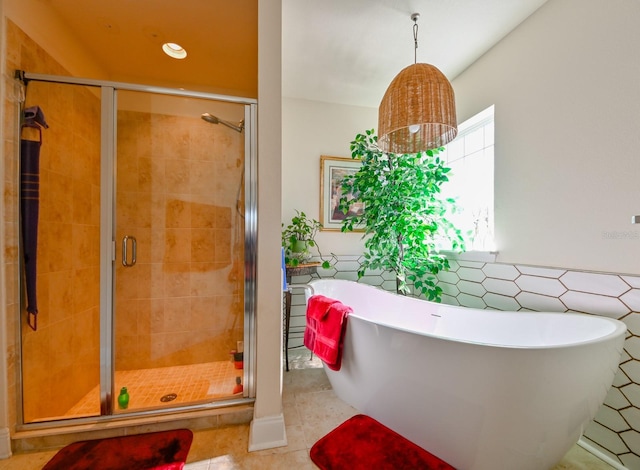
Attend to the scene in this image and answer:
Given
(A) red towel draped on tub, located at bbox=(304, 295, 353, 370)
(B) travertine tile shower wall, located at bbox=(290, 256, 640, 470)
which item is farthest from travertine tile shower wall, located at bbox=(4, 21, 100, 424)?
(B) travertine tile shower wall, located at bbox=(290, 256, 640, 470)

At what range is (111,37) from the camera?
5.62 ft

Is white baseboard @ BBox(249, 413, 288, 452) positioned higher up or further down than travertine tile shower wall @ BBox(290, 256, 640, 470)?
further down

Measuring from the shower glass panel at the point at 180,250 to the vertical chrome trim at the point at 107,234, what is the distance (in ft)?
0.55

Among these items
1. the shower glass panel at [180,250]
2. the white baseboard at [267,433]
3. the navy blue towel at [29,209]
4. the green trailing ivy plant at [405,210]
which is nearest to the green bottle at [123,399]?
the shower glass panel at [180,250]

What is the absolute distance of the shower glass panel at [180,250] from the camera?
5.63ft

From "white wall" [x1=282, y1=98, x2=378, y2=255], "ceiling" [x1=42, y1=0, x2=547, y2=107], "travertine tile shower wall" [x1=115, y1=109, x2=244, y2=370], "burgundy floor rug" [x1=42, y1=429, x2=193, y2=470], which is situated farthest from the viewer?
"white wall" [x1=282, y1=98, x2=378, y2=255]

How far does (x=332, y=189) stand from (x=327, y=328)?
156 cm

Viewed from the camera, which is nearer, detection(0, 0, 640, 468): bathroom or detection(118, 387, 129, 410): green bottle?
detection(0, 0, 640, 468): bathroom

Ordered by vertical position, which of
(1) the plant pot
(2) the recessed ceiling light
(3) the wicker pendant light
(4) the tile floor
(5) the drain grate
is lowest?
(4) the tile floor

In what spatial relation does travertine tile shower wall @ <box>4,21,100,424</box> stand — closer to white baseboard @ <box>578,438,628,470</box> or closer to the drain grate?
the drain grate

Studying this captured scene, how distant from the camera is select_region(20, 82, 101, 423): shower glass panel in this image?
135 centimetres

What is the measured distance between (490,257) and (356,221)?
1062 mm

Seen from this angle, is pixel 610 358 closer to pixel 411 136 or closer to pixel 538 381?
pixel 538 381

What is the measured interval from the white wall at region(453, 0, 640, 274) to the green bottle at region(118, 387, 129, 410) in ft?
8.46
